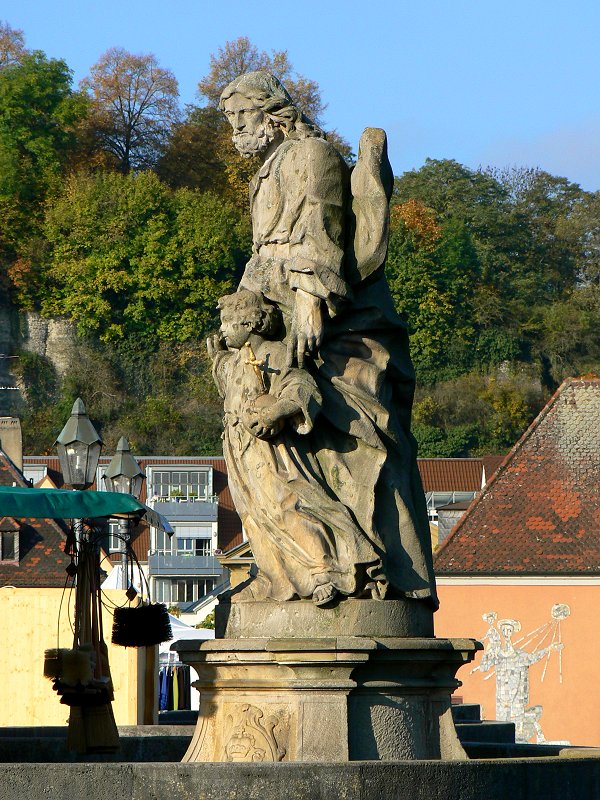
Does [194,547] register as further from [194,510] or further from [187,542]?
[194,510]

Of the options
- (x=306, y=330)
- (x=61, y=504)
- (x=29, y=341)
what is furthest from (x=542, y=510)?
(x=29, y=341)

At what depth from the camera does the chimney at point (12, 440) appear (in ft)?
233

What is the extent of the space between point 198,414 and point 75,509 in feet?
275

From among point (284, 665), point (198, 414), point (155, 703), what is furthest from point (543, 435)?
point (198, 414)

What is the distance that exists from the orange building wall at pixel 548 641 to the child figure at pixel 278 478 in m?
28.1

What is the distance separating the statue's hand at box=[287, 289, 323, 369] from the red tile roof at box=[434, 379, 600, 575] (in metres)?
30.6

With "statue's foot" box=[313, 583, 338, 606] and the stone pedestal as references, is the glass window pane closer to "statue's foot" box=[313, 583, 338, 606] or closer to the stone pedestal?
the stone pedestal

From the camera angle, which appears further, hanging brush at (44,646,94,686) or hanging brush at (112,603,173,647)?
hanging brush at (112,603,173,647)

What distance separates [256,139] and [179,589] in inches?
2409

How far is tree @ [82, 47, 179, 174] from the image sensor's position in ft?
342

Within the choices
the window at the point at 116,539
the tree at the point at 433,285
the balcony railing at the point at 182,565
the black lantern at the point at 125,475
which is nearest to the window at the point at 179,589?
the balcony railing at the point at 182,565

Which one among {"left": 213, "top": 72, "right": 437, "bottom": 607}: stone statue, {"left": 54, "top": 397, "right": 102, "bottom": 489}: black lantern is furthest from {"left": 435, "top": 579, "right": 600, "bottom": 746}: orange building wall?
{"left": 213, "top": 72, "right": 437, "bottom": 607}: stone statue

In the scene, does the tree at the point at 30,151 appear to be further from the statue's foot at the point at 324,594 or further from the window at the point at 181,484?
the statue's foot at the point at 324,594

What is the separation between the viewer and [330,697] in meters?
9.05
